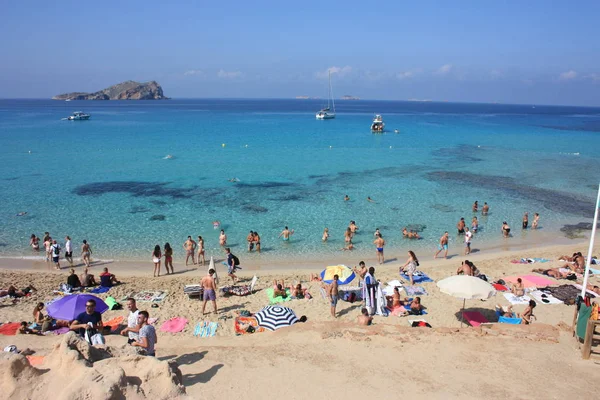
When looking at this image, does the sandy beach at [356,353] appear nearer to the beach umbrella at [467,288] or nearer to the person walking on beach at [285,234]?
the beach umbrella at [467,288]

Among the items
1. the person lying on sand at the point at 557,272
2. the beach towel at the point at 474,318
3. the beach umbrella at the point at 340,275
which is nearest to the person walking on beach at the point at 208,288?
the beach umbrella at the point at 340,275

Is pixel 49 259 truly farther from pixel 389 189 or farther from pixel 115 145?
pixel 115 145

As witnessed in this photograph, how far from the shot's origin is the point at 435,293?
573 inches

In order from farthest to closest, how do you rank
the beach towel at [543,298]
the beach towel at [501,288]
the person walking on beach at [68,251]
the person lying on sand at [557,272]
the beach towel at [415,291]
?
the person walking on beach at [68,251] < the person lying on sand at [557,272] < the beach towel at [501,288] < the beach towel at [415,291] < the beach towel at [543,298]

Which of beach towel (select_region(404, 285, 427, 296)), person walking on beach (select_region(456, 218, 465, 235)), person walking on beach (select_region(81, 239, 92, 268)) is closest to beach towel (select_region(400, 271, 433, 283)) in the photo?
beach towel (select_region(404, 285, 427, 296))

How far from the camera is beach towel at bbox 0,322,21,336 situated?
11.2m

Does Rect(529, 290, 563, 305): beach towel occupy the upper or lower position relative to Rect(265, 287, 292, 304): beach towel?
upper

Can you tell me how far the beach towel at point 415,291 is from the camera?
567 inches

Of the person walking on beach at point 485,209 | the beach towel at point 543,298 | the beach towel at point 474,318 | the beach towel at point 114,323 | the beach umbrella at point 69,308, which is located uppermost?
the beach umbrella at point 69,308

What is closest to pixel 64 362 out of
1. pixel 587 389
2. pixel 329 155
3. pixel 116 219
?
pixel 587 389

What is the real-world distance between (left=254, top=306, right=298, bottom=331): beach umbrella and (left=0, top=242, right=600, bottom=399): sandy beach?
458mm

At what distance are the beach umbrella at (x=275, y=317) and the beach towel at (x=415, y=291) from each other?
4518mm

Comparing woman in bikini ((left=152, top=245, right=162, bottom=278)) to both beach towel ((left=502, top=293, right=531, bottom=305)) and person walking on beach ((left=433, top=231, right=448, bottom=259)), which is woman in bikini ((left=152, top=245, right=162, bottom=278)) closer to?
person walking on beach ((left=433, top=231, right=448, bottom=259))

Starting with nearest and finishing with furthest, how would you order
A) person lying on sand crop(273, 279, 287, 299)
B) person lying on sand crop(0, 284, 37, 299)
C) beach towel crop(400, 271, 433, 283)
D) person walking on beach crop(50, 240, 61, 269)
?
person lying on sand crop(0, 284, 37, 299) < person lying on sand crop(273, 279, 287, 299) < beach towel crop(400, 271, 433, 283) < person walking on beach crop(50, 240, 61, 269)
